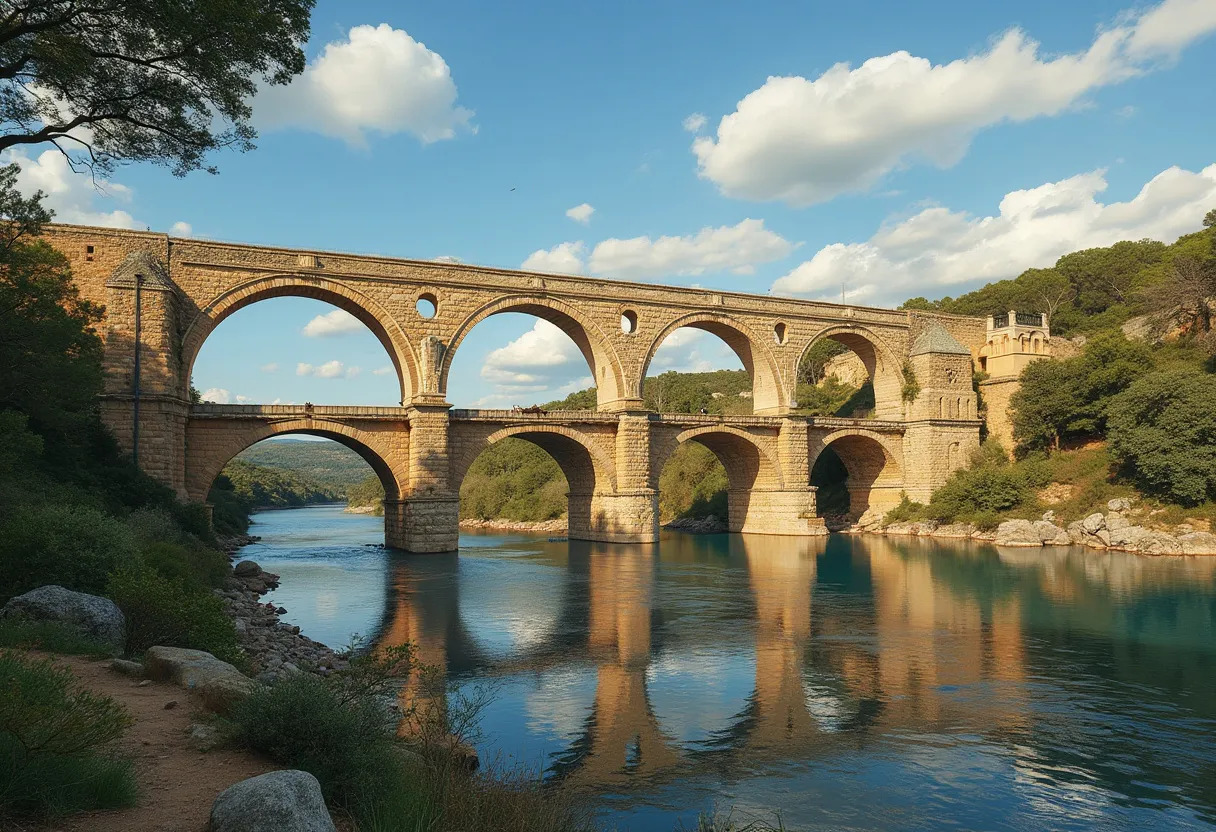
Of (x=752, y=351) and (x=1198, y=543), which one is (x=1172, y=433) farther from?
(x=752, y=351)

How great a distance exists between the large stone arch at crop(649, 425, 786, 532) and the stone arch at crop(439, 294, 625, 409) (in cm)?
282

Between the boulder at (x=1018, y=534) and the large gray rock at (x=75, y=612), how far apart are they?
29020mm

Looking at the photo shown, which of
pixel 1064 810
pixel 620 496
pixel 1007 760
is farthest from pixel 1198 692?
pixel 620 496

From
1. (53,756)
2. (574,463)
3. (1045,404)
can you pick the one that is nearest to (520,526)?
(574,463)

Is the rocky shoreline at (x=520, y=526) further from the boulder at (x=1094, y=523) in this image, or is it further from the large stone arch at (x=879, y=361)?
the boulder at (x=1094, y=523)

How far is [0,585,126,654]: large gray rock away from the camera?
7.57 m

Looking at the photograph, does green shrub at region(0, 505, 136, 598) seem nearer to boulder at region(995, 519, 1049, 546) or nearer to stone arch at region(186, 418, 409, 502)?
stone arch at region(186, 418, 409, 502)

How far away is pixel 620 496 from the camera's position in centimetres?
2980

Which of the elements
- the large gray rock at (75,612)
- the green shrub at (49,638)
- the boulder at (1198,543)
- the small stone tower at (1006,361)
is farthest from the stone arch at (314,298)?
the small stone tower at (1006,361)

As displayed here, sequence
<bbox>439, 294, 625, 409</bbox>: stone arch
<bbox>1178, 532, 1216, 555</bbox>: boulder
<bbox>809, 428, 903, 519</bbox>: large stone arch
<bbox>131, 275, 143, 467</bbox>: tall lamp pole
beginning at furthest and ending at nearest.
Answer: <bbox>809, 428, 903, 519</bbox>: large stone arch < <bbox>439, 294, 625, 409</bbox>: stone arch < <bbox>1178, 532, 1216, 555</bbox>: boulder < <bbox>131, 275, 143, 467</bbox>: tall lamp pole

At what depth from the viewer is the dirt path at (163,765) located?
398cm

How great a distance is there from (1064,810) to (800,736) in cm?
253

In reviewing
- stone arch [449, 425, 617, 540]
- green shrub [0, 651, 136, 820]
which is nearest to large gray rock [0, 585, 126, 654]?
green shrub [0, 651, 136, 820]

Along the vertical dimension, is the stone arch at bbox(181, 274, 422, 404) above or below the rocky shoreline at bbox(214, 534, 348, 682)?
above
